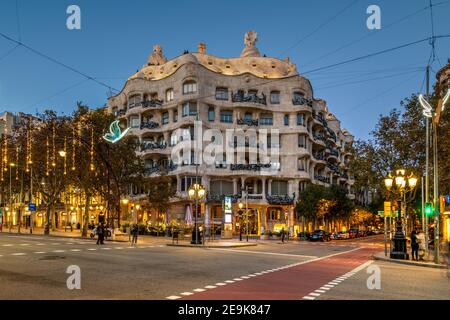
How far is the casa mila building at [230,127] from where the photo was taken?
5891cm

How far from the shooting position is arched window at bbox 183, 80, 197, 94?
196ft

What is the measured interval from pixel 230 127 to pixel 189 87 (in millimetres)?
7734

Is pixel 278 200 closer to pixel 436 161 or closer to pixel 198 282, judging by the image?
pixel 436 161

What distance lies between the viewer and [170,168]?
59.5 m

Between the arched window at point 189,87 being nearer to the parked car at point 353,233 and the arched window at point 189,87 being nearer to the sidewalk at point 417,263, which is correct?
the parked car at point 353,233

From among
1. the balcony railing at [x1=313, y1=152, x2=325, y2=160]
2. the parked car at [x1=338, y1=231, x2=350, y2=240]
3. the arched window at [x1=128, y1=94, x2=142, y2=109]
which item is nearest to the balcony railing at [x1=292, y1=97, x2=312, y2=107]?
the balcony railing at [x1=313, y1=152, x2=325, y2=160]

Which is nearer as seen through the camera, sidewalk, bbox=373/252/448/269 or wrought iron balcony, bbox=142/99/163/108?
sidewalk, bbox=373/252/448/269

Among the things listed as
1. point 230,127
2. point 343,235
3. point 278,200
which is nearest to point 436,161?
point 278,200

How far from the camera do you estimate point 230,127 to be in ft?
199

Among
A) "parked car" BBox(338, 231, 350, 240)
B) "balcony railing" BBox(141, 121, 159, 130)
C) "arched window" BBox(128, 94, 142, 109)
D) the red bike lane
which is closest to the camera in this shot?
the red bike lane

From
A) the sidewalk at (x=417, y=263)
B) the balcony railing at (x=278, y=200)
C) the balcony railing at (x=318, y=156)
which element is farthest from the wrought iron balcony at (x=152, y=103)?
the sidewalk at (x=417, y=263)

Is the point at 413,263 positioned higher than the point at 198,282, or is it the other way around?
the point at 198,282

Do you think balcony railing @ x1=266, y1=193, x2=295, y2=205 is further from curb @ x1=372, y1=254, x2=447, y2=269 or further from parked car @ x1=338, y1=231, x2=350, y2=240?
curb @ x1=372, y1=254, x2=447, y2=269
